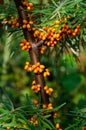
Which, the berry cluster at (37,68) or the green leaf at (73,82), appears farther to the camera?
the green leaf at (73,82)

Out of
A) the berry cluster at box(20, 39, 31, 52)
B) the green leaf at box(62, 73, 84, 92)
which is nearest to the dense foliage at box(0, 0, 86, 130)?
the berry cluster at box(20, 39, 31, 52)

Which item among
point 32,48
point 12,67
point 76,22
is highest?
point 76,22

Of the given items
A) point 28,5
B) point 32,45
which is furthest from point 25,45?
point 28,5

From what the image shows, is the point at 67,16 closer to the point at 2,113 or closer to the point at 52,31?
the point at 52,31

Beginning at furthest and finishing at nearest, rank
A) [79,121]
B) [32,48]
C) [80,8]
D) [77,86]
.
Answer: [77,86] < [32,48] < [79,121] < [80,8]

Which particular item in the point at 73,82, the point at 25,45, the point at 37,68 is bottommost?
the point at 73,82

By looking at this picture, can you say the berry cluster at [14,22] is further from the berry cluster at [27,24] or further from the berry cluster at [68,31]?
the berry cluster at [68,31]

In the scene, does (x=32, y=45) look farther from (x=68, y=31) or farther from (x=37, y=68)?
(x=68, y=31)

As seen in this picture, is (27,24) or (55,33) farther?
(27,24)

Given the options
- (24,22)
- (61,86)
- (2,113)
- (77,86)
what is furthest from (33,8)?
(77,86)

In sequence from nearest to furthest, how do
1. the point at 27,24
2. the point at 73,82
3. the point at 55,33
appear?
the point at 55,33, the point at 27,24, the point at 73,82

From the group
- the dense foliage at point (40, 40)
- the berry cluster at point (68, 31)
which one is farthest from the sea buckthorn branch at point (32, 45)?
the berry cluster at point (68, 31)
